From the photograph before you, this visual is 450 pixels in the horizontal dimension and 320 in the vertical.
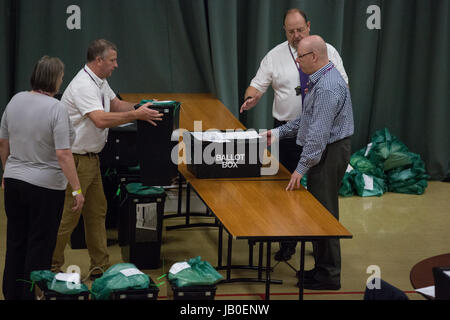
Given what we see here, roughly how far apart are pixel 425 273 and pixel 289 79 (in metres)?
2.58

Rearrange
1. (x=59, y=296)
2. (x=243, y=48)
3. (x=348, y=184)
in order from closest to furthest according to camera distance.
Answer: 1. (x=59, y=296)
2. (x=348, y=184)
3. (x=243, y=48)

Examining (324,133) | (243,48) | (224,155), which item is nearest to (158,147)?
(224,155)

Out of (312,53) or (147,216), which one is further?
(147,216)

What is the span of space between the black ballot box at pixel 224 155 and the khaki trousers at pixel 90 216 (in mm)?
663

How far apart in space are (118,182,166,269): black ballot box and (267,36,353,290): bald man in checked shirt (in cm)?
114

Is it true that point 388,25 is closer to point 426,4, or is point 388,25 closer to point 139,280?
point 426,4

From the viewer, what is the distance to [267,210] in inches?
168

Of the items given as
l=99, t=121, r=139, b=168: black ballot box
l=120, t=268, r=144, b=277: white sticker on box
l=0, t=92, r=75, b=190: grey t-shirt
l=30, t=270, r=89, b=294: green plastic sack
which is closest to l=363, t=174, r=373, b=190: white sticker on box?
l=99, t=121, r=139, b=168: black ballot box

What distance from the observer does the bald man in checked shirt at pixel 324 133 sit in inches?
181

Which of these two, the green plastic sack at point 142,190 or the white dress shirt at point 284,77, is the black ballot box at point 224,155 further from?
the white dress shirt at point 284,77

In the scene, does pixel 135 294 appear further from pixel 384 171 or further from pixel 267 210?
pixel 384 171

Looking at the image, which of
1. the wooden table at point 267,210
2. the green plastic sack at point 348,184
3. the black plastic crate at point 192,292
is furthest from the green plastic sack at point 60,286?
Result: the green plastic sack at point 348,184
